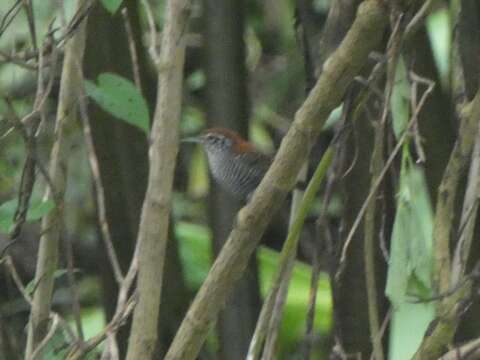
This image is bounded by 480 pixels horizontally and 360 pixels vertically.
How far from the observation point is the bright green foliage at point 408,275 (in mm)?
1772

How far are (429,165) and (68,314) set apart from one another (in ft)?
5.46

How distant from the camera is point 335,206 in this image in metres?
3.83

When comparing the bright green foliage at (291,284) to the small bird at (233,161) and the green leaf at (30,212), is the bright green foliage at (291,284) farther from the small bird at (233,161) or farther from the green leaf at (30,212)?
the green leaf at (30,212)

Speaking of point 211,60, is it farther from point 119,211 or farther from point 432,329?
point 432,329

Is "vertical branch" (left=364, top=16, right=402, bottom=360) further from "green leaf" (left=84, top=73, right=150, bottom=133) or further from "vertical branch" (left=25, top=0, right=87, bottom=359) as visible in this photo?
"vertical branch" (left=25, top=0, right=87, bottom=359)

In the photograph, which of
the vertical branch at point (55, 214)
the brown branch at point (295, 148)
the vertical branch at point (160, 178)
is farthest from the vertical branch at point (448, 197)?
the vertical branch at point (55, 214)

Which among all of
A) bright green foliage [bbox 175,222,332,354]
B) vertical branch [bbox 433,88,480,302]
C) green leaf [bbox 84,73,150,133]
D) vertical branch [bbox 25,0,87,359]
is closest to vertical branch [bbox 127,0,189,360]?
green leaf [bbox 84,73,150,133]

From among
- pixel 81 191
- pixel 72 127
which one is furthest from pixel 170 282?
pixel 81 191

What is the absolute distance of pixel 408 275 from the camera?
1.83 metres

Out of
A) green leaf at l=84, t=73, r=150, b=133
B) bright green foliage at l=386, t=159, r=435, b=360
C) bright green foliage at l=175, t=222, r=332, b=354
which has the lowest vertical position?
bright green foliage at l=175, t=222, r=332, b=354

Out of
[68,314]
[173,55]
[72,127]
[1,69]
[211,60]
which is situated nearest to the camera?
[173,55]

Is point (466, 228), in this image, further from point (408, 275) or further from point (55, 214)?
point (55, 214)

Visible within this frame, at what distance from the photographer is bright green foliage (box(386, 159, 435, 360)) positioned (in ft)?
5.82

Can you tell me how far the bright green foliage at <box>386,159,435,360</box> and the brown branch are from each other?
0.62 feet
